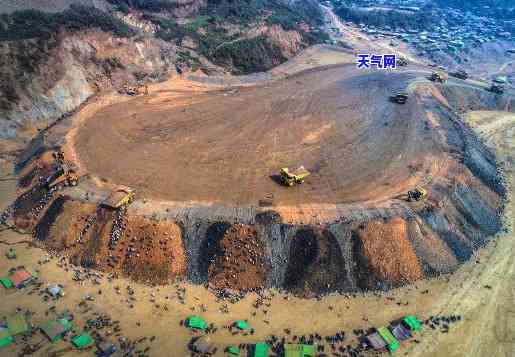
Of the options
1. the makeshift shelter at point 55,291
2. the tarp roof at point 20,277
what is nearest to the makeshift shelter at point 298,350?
the makeshift shelter at point 55,291

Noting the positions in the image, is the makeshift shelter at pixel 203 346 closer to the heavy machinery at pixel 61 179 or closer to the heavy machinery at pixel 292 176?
the heavy machinery at pixel 292 176

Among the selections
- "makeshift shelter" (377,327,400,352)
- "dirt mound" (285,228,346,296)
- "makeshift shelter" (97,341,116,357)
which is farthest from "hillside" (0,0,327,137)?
"makeshift shelter" (377,327,400,352)

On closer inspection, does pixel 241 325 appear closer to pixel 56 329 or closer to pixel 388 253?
pixel 56 329

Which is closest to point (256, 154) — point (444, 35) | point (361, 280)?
point (361, 280)

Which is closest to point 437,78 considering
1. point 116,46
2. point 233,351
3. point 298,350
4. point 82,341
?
point 116,46

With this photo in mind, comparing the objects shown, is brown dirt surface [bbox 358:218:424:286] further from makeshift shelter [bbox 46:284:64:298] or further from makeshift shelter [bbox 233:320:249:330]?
makeshift shelter [bbox 46:284:64:298]
